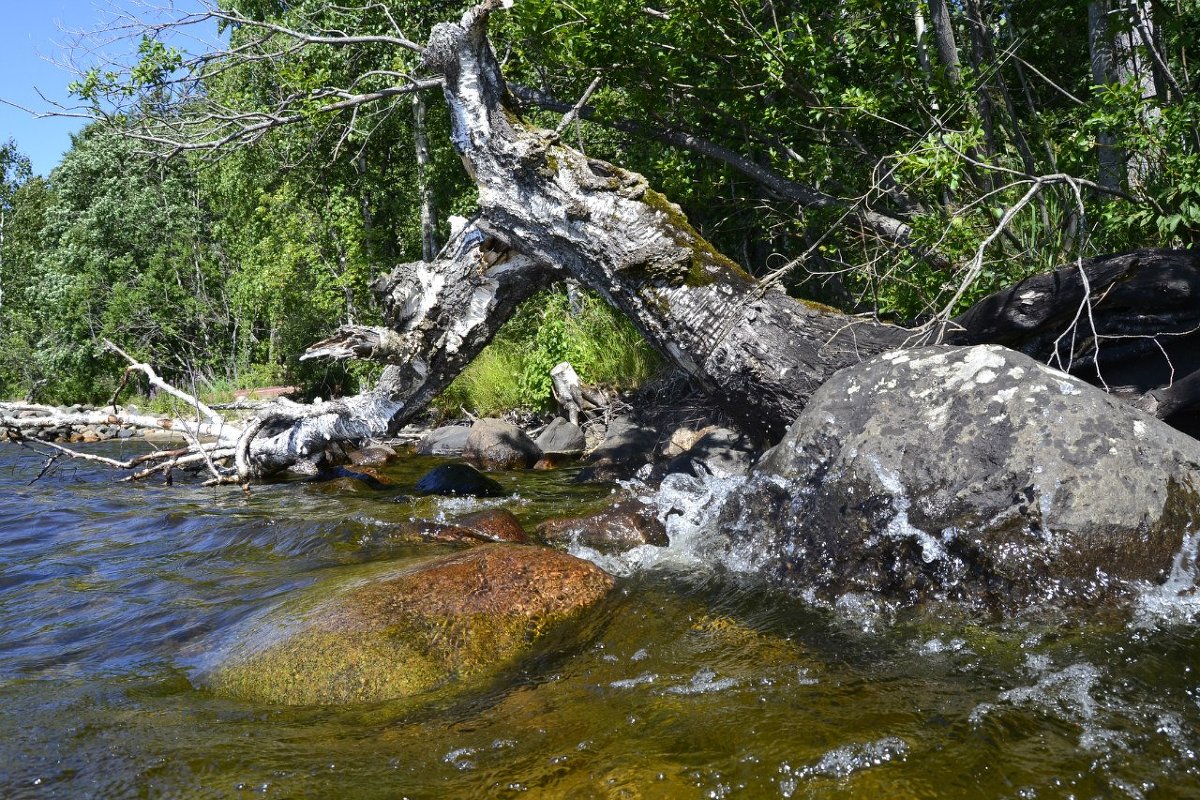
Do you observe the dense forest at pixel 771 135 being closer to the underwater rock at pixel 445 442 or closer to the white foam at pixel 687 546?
the underwater rock at pixel 445 442

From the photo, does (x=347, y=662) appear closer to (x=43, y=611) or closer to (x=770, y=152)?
(x=43, y=611)

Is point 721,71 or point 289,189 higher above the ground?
point 289,189

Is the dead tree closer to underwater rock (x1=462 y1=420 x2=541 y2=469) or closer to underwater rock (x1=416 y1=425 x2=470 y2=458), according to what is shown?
underwater rock (x1=462 y1=420 x2=541 y2=469)

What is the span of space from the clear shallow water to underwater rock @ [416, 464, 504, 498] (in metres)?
3.22

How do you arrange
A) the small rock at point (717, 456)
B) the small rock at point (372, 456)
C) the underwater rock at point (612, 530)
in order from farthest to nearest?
the small rock at point (372, 456)
the small rock at point (717, 456)
the underwater rock at point (612, 530)

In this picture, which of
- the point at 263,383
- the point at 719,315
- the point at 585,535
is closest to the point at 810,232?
the point at 719,315

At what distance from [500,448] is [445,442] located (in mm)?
1742

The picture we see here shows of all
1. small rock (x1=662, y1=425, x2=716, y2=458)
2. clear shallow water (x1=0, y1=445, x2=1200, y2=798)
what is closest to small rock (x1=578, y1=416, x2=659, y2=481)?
small rock (x1=662, y1=425, x2=716, y2=458)

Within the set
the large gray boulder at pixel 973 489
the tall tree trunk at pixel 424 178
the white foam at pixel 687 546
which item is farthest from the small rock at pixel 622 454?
the tall tree trunk at pixel 424 178

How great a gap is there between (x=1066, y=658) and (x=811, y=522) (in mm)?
1338

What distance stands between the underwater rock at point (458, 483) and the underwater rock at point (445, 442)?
3.01 m

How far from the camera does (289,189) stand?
17.3 meters

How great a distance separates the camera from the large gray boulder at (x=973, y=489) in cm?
367

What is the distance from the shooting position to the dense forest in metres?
5.74
